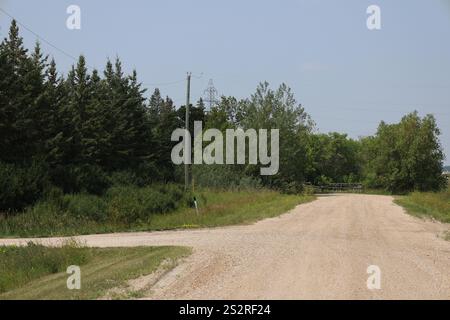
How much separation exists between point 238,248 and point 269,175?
4716 cm

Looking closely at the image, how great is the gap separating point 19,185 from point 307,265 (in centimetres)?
2456

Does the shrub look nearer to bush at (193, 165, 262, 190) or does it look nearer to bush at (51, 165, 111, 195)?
bush at (51, 165, 111, 195)

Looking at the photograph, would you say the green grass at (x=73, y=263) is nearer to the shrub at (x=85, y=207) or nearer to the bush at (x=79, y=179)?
the shrub at (x=85, y=207)

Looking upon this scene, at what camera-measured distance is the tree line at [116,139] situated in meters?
37.1

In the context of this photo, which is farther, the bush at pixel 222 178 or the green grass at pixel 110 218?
the bush at pixel 222 178

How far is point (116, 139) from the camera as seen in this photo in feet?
202

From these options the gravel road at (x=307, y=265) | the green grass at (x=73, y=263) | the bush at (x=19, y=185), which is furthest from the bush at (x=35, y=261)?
the bush at (x=19, y=185)

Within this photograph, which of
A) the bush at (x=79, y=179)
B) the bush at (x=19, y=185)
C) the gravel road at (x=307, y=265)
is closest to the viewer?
the gravel road at (x=307, y=265)

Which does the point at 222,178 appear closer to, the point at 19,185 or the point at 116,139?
the point at 116,139

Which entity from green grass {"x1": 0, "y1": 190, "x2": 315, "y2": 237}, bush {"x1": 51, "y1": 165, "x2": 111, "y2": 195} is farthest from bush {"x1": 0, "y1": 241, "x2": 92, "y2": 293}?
bush {"x1": 51, "y1": 165, "x2": 111, "y2": 195}

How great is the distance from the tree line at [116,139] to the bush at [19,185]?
0.06 metres

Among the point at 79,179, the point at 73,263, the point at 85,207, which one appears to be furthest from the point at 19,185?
the point at 73,263

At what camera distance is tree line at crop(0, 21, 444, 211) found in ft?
122
